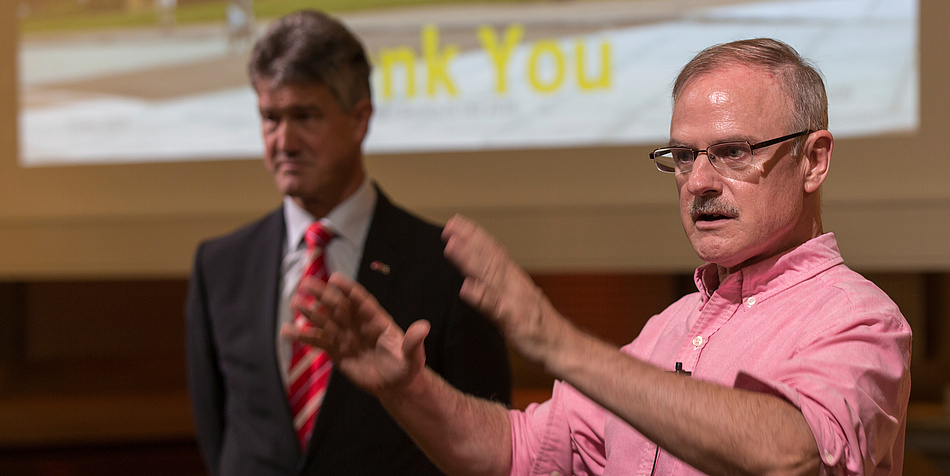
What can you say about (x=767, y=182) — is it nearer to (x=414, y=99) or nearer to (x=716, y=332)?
(x=716, y=332)

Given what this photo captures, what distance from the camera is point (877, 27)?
2.75 meters

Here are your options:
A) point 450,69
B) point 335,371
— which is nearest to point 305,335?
point 335,371

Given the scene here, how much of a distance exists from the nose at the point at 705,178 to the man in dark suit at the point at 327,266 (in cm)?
82

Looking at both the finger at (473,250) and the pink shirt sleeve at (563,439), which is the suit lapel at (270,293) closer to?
the pink shirt sleeve at (563,439)

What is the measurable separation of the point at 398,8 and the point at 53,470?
10.1 ft

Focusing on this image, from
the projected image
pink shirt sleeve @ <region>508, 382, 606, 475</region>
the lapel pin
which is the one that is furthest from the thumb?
the projected image

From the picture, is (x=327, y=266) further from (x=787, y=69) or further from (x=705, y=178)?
(x=787, y=69)

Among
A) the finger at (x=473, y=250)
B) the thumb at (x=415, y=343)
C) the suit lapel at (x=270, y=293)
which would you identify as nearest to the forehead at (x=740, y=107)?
the finger at (x=473, y=250)

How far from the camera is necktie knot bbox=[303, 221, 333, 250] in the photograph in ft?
6.41

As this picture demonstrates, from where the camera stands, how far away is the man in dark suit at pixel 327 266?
1.80 metres

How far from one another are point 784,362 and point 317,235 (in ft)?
4.12

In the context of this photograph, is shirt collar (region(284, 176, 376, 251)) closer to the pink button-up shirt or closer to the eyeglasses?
the pink button-up shirt

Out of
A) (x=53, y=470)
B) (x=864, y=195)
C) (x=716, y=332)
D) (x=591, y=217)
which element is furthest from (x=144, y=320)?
(x=716, y=332)

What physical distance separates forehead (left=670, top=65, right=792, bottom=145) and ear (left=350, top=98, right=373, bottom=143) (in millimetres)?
1107
